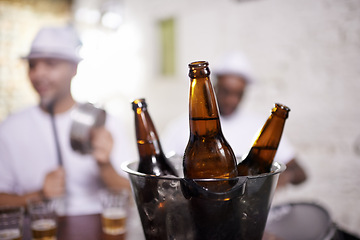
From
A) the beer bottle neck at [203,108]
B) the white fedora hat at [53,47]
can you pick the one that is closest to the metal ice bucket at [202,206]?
the beer bottle neck at [203,108]

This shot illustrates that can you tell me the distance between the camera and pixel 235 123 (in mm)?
2811

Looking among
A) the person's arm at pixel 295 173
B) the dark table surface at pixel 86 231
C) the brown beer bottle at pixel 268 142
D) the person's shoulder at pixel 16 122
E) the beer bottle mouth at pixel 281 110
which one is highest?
the beer bottle mouth at pixel 281 110

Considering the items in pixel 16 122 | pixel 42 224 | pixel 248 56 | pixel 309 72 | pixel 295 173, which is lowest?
pixel 295 173

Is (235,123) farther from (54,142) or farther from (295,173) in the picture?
(54,142)

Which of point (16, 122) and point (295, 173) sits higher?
point (16, 122)

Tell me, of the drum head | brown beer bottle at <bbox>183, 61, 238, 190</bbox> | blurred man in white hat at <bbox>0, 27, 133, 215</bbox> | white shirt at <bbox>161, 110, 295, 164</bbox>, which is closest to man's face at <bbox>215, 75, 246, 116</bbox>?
white shirt at <bbox>161, 110, 295, 164</bbox>

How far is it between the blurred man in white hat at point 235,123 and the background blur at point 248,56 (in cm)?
25

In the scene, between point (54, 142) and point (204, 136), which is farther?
point (54, 142)

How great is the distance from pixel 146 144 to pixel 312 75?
243cm

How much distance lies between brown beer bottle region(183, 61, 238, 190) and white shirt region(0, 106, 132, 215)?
5.48ft

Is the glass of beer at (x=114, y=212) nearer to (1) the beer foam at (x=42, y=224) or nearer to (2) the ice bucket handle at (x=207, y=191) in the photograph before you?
(1) the beer foam at (x=42, y=224)

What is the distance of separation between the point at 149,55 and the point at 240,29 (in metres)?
1.63

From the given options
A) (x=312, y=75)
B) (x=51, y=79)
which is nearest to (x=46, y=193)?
(x=51, y=79)

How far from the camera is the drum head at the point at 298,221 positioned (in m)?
1.02
